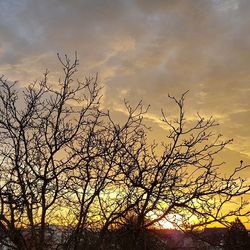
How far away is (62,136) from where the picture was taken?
9.72m

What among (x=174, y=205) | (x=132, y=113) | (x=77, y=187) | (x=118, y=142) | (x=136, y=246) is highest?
(x=132, y=113)

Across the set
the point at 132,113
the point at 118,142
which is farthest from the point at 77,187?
the point at 132,113

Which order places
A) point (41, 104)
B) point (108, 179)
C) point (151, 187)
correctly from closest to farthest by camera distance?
point (151, 187) → point (108, 179) → point (41, 104)

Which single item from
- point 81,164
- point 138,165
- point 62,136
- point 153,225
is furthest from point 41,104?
point 153,225

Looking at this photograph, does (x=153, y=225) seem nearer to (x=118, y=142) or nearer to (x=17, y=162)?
(x=118, y=142)

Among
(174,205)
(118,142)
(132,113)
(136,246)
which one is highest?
(132,113)

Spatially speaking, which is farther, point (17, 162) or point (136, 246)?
point (17, 162)

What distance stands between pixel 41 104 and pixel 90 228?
270 cm

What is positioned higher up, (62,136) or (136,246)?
(62,136)

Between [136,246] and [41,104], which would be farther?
[41,104]

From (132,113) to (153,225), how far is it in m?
2.30

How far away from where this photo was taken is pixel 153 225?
8969 mm

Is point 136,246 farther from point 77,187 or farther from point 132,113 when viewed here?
point 132,113

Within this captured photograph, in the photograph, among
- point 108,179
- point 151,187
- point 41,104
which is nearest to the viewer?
point 151,187
